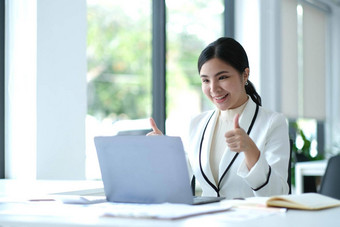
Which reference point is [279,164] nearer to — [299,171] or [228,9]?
[299,171]

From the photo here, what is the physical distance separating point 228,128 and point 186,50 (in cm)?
1220

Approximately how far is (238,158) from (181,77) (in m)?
12.9

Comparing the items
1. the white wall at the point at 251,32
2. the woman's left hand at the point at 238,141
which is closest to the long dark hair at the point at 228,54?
the woman's left hand at the point at 238,141

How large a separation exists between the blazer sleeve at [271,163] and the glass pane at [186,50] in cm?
982

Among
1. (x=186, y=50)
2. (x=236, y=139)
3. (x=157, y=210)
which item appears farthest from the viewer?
(x=186, y=50)

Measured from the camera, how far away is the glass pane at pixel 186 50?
12984 millimetres

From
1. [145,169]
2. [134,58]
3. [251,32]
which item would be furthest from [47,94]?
[134,58]

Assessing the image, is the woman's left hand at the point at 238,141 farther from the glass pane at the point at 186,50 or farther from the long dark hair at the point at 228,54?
the glass pane at the point at 186,50

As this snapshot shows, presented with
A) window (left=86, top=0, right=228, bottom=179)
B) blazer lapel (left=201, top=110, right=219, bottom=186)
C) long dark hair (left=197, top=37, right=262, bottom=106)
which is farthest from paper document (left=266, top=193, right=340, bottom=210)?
window (left=86, top=0, right=228, bottom=179)

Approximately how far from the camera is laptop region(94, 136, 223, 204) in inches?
65.1

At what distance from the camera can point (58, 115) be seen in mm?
3230

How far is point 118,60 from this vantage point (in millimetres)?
16219

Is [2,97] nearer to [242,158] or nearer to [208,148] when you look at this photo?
[208,148]

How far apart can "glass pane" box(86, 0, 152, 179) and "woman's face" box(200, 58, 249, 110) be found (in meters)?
11.8
